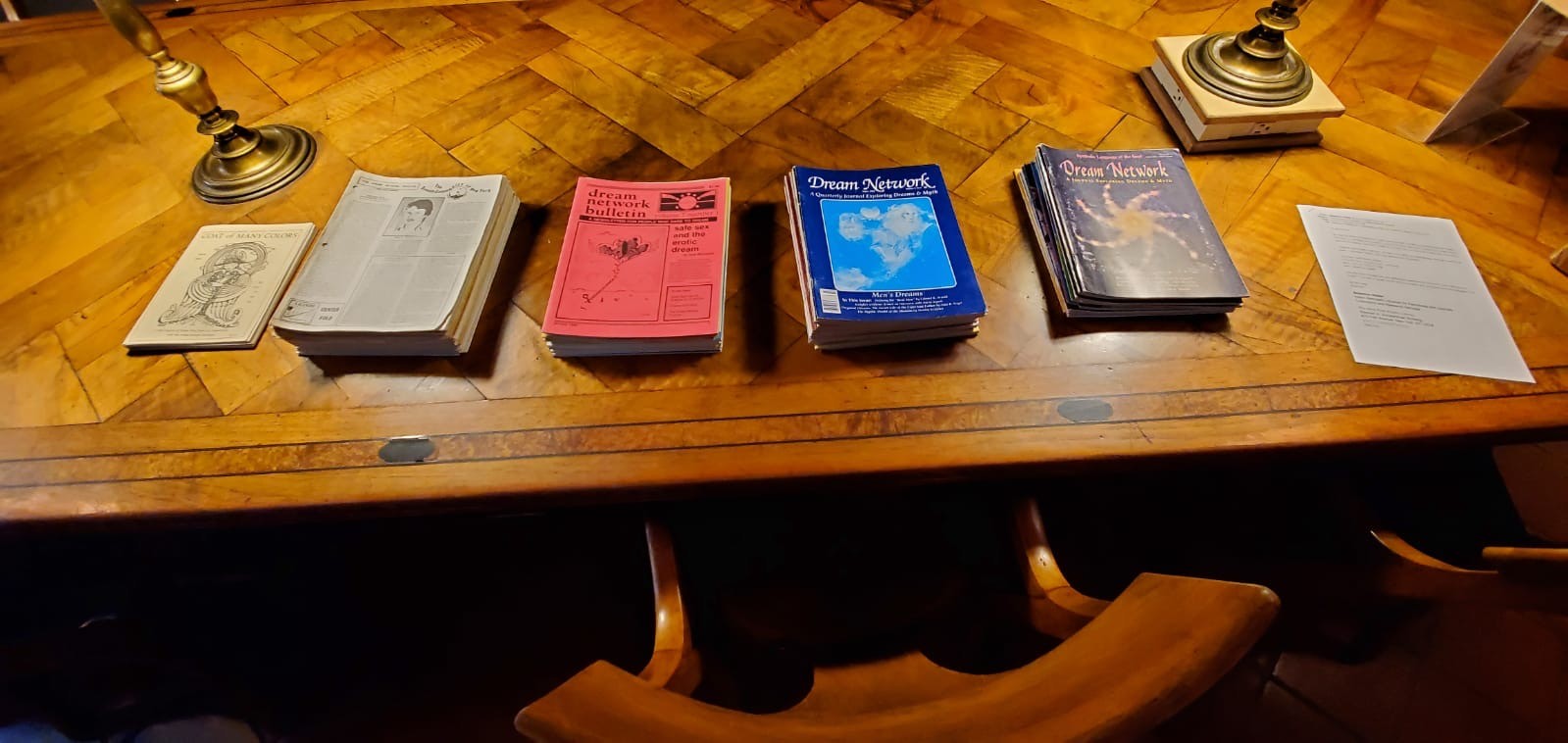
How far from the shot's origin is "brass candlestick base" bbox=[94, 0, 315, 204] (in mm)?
921

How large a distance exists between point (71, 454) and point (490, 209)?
463 mm

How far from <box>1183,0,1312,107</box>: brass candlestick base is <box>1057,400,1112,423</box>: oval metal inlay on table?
0.52m

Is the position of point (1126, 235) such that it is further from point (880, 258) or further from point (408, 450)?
point (408, 450)

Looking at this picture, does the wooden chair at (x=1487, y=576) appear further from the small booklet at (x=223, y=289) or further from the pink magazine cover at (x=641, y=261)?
the small booklet at (x=223, y=289)

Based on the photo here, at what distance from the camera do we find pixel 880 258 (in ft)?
2.71

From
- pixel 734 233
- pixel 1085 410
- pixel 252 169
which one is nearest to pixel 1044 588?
pixel 1085 410

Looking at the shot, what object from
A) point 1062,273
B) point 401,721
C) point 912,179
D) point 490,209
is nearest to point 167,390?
point 490,209

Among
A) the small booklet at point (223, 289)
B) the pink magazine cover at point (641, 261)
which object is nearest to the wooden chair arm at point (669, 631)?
the pink magazine cover at point (641, 261)

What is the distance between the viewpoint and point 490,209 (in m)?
0.89

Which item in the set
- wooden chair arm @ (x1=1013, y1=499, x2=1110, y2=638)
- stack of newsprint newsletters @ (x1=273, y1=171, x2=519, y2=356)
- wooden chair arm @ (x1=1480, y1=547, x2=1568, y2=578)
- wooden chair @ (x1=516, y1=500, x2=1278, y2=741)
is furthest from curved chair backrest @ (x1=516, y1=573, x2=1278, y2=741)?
stack of newsprint newsletters @ (x1=273, y1=171, x2=519, y2=356)

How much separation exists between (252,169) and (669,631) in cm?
81

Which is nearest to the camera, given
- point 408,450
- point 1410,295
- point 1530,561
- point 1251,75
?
point 1530,561

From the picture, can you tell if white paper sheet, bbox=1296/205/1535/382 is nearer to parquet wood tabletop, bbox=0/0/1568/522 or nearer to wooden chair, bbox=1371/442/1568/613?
parquet wood tabletop, bbox=0/0/1568/522

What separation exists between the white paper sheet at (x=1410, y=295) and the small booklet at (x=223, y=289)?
116cm
